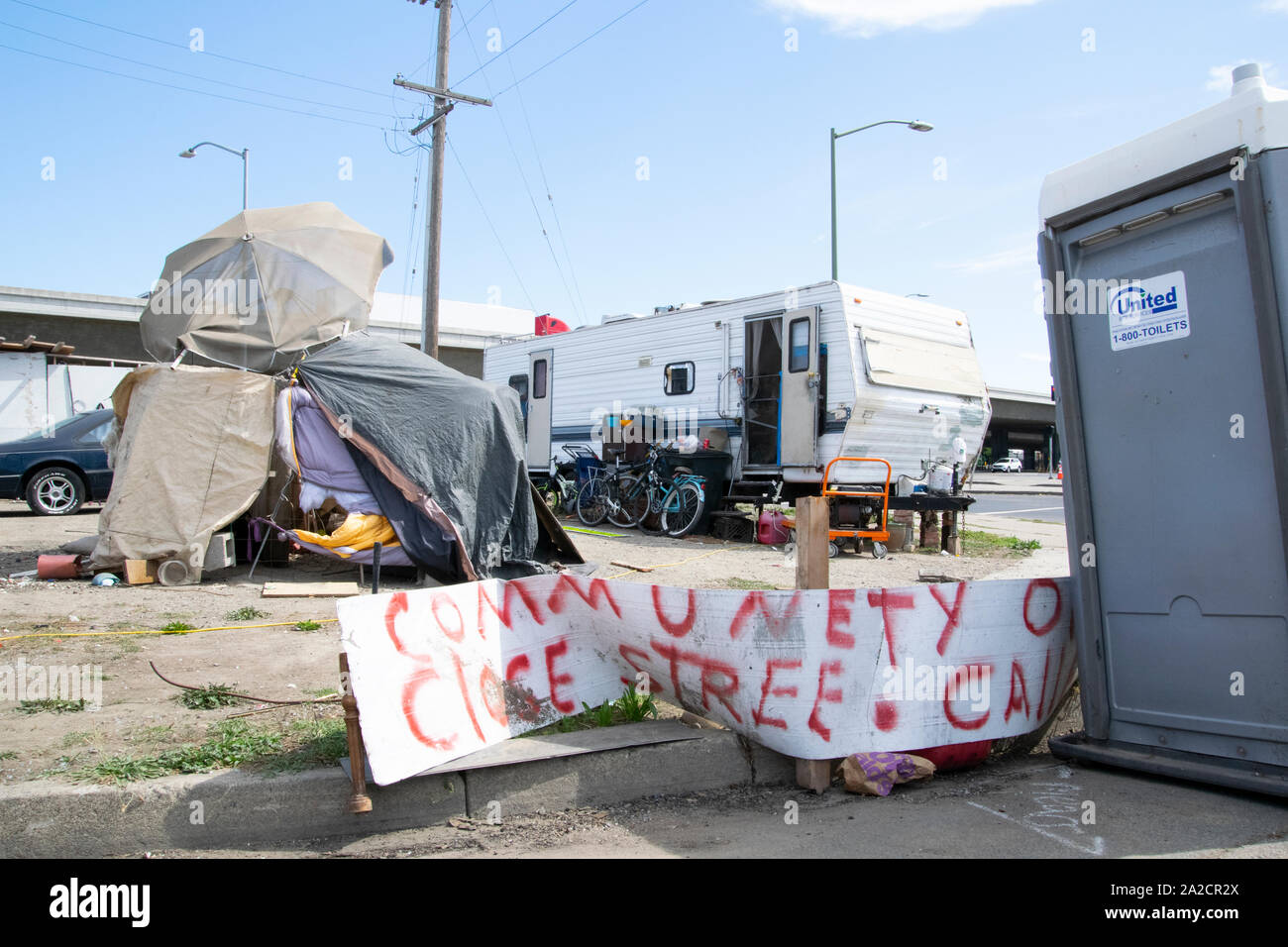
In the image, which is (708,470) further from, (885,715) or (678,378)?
(885,715)

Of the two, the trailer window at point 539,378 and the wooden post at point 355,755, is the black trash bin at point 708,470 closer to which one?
the trailer window at point 539,378

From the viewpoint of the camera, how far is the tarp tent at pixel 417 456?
27.3ft

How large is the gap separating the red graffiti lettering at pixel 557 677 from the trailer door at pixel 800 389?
794 centimetres

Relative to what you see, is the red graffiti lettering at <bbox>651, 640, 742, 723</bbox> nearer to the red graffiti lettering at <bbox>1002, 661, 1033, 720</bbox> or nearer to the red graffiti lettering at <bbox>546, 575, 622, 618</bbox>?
the red graffiti lettering at <bbox>546, 575, 622, 618</bbox>

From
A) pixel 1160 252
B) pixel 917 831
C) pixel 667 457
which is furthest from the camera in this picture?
pixel 667 457

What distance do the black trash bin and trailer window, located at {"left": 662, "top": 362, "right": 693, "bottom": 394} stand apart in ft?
4.30

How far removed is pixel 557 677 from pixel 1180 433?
321 centimetres

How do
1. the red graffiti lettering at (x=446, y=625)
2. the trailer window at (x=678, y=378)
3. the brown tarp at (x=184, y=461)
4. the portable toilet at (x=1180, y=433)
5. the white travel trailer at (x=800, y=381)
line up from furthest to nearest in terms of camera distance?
the trailer window at (x=678, y=378) < the white travel trailer at (x=800, y=381) < the brown tarp at (x=184, y=461) < the red graffiti lettering at (x=446, y=625) < the portable toilet at (x=1180, y=433)

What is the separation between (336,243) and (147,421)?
303cm

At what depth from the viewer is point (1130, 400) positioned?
172 inches

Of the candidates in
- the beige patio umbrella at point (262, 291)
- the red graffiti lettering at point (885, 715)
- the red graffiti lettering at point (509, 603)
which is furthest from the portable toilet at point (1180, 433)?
the beige patio umbrella at point (262, 291)
